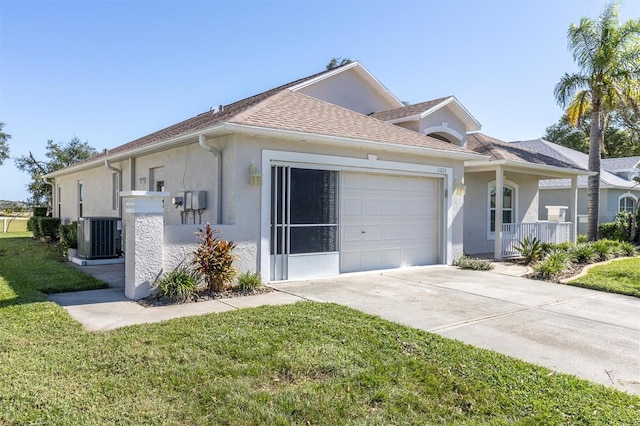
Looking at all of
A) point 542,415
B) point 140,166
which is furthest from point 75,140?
point 542,415

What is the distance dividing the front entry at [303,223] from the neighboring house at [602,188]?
17068 millimetres

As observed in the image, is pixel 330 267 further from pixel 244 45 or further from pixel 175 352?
pixel 244 45

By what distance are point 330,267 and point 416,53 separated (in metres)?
8.97

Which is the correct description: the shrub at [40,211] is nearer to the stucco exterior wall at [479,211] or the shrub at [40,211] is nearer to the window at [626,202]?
the stucco exterior wall at [479,211]

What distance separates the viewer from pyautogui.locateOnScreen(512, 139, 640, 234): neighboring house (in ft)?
78.4

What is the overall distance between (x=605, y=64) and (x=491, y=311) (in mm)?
14727

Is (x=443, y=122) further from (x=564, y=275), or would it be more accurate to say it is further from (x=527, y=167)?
(x=564, y=275)

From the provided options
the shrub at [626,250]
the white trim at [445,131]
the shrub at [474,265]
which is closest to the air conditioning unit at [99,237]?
the shrub at [474,265]

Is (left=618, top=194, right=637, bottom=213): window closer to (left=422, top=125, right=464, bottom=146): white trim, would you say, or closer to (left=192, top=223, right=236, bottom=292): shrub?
(left=422, top=125, right=464, bottom=146): white trim

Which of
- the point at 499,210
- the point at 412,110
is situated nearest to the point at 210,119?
the point at 412,110

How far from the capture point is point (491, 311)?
293 inches

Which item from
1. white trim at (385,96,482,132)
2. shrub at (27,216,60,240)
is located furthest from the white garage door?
shrub at (27,216,60,240)

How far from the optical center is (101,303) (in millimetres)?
7527

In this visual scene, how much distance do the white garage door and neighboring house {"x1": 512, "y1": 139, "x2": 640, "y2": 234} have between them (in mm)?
13293
